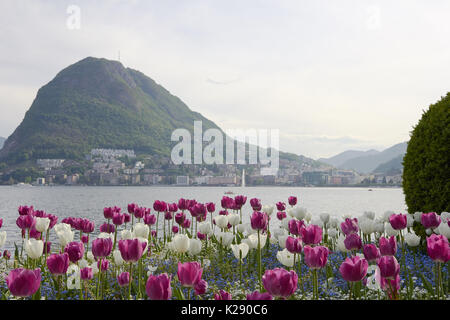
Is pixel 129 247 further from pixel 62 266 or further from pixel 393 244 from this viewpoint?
pixel 393 244

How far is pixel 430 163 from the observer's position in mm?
7891

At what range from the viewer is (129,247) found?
348 cm

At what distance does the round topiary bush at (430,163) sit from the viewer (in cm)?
766

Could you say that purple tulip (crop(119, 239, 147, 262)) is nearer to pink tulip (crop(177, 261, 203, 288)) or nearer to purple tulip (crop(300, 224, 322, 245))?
pink tulip (crop(177, 261, 203, 288))

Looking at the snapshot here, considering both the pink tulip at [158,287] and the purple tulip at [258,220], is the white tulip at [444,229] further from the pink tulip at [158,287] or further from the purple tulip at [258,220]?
the pink tulip at [158,287]

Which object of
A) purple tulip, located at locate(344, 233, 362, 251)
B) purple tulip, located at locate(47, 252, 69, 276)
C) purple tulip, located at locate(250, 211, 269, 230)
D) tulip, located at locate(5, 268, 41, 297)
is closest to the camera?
tulip, located at locate(5, 268, 41, 297)

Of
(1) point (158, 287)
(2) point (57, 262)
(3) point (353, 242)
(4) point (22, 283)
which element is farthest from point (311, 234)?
(4) point (22, 283)

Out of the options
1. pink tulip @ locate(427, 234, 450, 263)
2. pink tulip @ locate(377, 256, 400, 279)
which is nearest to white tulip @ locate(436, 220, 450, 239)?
pink tulip @ locate(427, 234, 450, 263)

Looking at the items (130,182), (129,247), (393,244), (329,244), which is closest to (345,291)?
(393,244)

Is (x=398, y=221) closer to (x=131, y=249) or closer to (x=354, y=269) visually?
(x=354, y=269)

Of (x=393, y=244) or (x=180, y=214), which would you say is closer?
(x=393, y=244)

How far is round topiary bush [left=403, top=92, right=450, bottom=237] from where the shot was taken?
766cm
